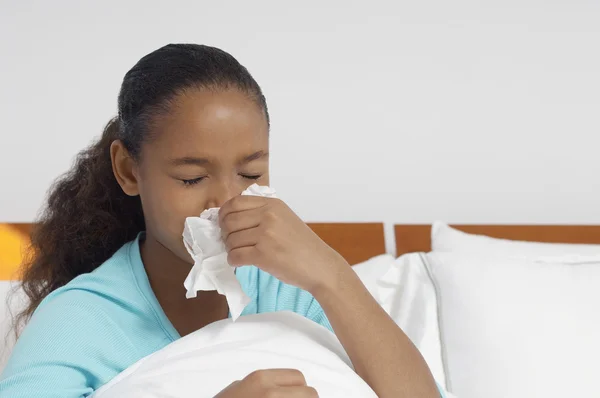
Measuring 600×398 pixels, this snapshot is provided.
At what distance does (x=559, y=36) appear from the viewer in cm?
228

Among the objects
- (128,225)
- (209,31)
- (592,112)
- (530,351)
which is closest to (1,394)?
(128,225)

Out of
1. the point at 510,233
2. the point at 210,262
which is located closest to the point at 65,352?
the point at 210,262

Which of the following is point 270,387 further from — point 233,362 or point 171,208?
point 171,208

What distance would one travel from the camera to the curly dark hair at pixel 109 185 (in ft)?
4.08

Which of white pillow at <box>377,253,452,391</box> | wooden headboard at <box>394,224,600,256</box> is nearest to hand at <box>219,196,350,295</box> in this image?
white pillow at <box>377,253,452,391</box>

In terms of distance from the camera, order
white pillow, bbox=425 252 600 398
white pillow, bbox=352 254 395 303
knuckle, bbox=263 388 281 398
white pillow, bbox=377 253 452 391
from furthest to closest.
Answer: white pillow, bbox=352 254 395 303 < white pillow, bbox=377 253 452 391 < white pillow, bbox=425 252 600 398 < knuckle, bbox=263 388 281 398

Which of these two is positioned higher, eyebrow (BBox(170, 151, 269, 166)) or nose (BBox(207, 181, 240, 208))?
eyebrow (BBox(170, 151, 269, 166))

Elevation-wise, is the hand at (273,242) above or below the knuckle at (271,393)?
above

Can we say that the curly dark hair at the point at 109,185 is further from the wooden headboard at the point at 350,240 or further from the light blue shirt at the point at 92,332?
the wooden headboard at the point at 350,240

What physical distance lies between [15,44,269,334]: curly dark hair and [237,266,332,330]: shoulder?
246 millimetres

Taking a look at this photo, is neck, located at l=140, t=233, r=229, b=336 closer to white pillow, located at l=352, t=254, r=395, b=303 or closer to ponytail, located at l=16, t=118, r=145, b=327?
ponytail, located at l=16, t=118, r=145, b=327

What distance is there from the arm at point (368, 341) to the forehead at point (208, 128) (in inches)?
9.6

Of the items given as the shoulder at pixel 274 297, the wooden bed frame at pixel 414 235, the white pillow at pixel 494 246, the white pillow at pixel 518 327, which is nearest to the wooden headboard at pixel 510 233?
the wooden bed frame at pixel 414 235

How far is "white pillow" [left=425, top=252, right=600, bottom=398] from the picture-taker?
1.67m
